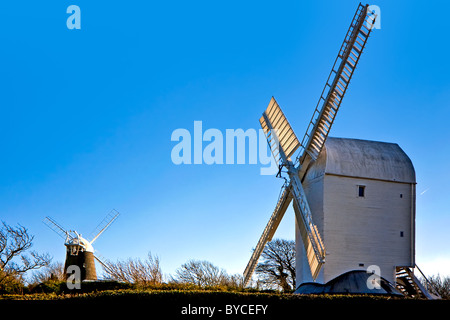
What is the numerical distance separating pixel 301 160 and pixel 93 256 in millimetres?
17447

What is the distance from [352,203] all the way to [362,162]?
205cm

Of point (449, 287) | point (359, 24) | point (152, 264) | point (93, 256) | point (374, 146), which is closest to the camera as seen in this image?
point (359, 24)

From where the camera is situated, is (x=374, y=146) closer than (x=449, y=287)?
Answer: Yes

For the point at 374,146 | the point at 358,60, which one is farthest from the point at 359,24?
the point at 374,146

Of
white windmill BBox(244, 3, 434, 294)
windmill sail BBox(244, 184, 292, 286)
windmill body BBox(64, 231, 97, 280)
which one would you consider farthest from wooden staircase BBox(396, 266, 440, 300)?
windmill body BBox(64, 231, 97, 280)

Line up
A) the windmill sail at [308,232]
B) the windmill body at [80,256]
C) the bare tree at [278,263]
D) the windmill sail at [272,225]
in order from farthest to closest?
the bare tree at [278,263]
the windmill body at [80,256]
the windmill sail at [272,225]
the windmill sail at [308,232]

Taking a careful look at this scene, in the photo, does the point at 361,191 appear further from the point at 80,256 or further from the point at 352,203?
the point at 80,256

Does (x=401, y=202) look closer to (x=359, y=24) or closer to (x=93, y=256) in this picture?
(x=359, y=24)

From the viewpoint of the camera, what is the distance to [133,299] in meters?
22.1

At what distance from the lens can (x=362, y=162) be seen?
3042cm

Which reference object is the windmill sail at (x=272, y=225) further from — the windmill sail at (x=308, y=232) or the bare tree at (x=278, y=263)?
the bare tree at (x=278, y=263)

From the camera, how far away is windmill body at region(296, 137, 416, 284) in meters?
29.6

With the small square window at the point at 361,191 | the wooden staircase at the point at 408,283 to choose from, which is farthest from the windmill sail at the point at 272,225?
the wooden staircase at the point at 408,283

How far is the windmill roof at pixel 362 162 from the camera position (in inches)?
1183
